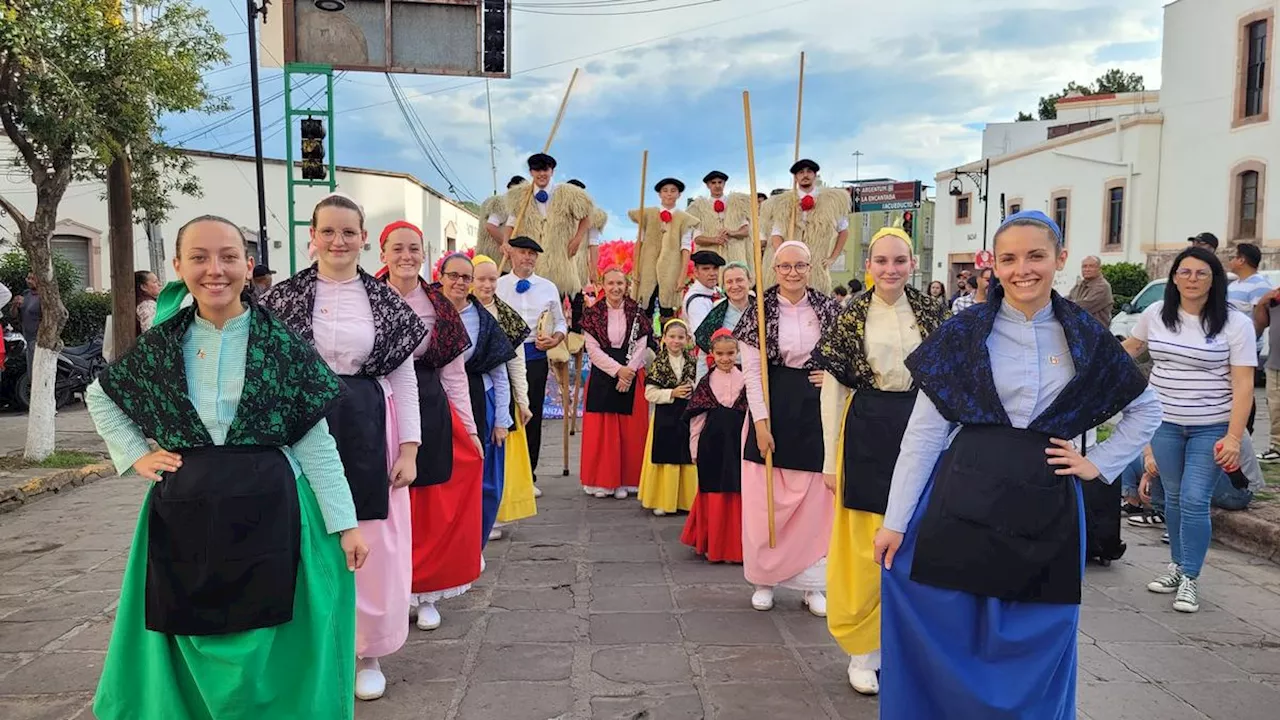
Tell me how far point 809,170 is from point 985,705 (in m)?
6.51

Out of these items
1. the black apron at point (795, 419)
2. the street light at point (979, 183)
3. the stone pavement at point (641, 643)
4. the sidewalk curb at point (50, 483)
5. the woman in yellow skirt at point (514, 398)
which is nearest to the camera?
the stone pavement at point (641, 643)

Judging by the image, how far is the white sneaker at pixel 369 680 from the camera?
144 inches

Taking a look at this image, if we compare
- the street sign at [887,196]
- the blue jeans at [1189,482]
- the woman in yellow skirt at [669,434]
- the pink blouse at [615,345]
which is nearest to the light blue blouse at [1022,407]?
the blue jeans at [1189,482]

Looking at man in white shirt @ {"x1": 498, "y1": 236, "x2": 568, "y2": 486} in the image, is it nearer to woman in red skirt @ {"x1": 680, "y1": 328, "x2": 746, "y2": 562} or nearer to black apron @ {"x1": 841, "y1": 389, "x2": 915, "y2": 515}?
woman in red skirt @ {"x1": 680, "y1": 328, "x2": 746, "y2": 562}

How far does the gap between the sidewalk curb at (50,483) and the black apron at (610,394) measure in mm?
4819

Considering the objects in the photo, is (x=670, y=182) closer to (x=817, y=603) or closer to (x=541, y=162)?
(x=541, y=162)

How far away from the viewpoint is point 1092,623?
465cm

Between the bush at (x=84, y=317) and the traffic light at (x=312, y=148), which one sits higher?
the traffic light at (x=312, y=148)

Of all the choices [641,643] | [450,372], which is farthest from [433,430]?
[641,643]

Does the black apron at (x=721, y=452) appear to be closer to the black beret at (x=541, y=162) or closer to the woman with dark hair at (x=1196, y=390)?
the woman with dark hair at (x=1196, y=390)

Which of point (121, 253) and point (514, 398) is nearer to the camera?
point (514, 398)

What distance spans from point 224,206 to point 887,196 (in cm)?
2287

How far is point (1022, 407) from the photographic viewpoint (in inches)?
105

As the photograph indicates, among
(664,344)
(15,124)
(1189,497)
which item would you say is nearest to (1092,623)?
(1189,497)
